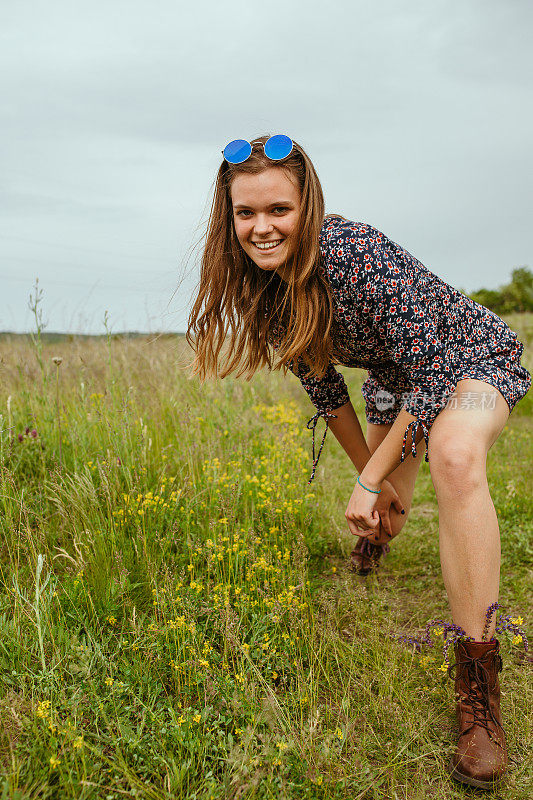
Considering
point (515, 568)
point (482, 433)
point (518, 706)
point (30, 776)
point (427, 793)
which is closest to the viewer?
point (30, 776)

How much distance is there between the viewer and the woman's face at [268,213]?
7.19ft

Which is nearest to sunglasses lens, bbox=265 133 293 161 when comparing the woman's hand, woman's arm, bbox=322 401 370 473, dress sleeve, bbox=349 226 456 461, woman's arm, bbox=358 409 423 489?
dress sleeve, bbox=349 226 456 461

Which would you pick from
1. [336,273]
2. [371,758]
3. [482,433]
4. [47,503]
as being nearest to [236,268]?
[336,273]

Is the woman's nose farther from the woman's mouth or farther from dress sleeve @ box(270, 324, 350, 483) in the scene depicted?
dress sleeve @ box(270, 324, 350, 483)

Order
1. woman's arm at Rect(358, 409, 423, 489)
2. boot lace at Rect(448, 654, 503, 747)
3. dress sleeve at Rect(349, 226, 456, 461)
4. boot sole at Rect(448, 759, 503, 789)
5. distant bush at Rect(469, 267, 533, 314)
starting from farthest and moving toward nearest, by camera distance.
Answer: distant bush at Rect(469, 267, 533, 314) → woman's arm at Rect(358, 409, 423, 489) → dress sleeve at Rect(349, 226, 456, 461) → boot lace at Rect(448, 654, 503, 747) → boot sole at Rect(448, 759, 503, 789)

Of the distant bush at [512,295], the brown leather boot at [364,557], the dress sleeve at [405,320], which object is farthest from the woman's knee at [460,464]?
the distant bush at [512,295]

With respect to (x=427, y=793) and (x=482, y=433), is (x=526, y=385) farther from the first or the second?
(x=427, y=793)

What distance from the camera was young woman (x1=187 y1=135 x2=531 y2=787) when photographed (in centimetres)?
199

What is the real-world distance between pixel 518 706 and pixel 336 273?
1657mm

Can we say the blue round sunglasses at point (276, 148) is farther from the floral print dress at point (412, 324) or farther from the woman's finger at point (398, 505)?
the woman's finger at point (398, 505)

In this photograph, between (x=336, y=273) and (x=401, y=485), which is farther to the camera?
(x=401, y=485)

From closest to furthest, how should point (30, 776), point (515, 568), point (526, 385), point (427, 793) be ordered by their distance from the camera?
point (30, 776) → point (427, 793) → point (526, 385) → point (515, 568)

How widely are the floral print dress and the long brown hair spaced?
66mm

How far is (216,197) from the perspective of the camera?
8.02ft
